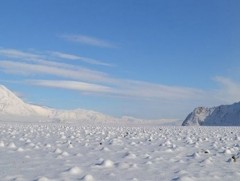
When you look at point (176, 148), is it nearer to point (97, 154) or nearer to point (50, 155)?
point (97, 154)

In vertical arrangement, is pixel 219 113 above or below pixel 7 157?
above

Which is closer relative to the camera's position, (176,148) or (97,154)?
(97,154)

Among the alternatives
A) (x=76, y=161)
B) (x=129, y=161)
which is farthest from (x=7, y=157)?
(x=129, y=161)

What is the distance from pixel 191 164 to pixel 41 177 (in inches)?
139

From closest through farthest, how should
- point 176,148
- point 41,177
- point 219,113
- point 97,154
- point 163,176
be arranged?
point 41,177
point 163,176
point 97,154
point 176,148
point 219,113

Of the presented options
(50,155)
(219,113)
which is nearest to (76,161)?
(50,155)

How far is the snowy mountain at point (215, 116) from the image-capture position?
240 feet

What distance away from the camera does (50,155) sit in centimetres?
973

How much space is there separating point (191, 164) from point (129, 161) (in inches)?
54.6

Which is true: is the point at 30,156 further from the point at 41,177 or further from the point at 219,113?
the point at 219,113

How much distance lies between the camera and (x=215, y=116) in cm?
7606

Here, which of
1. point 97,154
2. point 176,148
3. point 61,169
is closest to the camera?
point 61,169

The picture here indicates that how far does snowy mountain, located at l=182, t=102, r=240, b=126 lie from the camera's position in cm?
7325

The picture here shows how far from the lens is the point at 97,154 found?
33.4 ft
